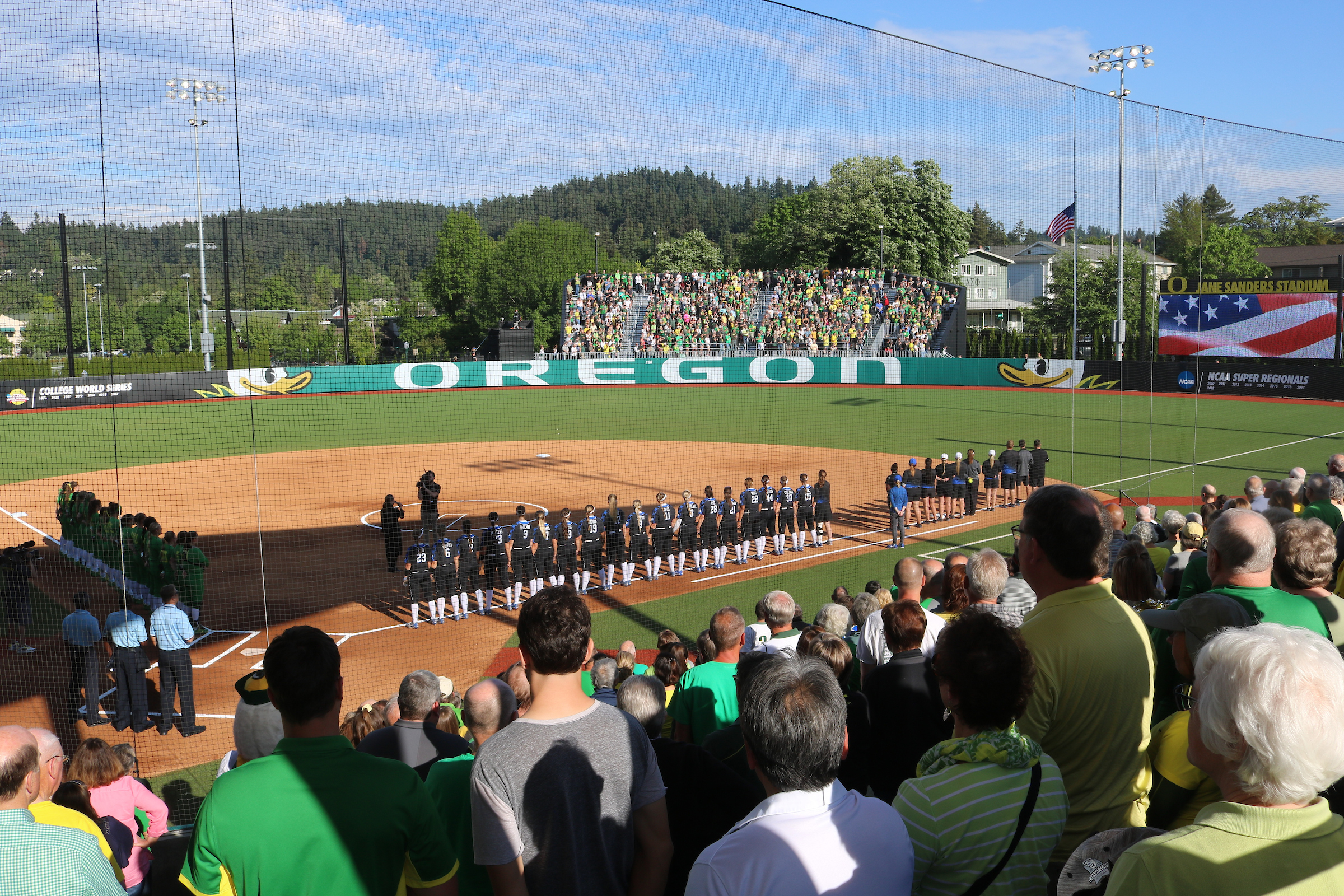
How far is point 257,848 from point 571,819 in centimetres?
89

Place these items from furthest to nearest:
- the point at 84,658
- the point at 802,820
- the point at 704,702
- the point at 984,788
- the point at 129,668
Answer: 1. the point at 84,658
2. the point at 129,668
3. the point at 704,702
4. the point at 984,788
5. the point at 802,820

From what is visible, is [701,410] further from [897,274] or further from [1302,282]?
[1302,282]

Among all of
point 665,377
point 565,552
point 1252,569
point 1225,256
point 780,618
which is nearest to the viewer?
point 1252,569

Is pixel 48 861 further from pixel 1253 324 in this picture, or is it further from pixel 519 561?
pixel 1253 324

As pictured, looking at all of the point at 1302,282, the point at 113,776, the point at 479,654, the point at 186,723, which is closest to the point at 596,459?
the point at 479,654

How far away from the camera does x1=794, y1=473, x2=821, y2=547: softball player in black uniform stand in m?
16.4

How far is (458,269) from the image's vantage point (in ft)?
101

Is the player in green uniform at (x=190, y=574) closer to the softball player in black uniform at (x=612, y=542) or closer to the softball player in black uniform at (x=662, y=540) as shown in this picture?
the softball player in black uniform at (x=612, y=542)

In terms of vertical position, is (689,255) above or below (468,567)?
above

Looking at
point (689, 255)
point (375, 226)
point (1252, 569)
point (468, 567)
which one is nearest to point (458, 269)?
point (375, 226)

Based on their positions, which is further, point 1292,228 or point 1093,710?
point 1292,228

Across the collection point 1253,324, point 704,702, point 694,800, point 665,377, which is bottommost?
point 704,702

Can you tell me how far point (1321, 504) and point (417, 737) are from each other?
24.0ft

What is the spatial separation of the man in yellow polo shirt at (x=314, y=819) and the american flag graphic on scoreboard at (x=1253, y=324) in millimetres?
Answer: 33641
